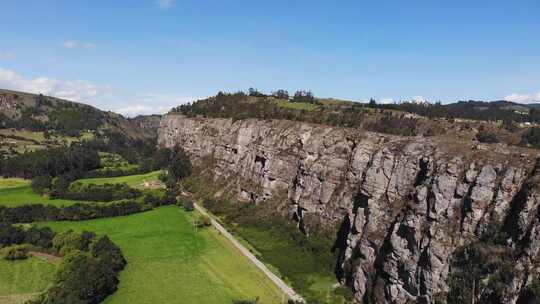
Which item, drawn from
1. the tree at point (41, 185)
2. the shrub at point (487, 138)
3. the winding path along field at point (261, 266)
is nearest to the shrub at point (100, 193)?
the tree at point (41, 185)

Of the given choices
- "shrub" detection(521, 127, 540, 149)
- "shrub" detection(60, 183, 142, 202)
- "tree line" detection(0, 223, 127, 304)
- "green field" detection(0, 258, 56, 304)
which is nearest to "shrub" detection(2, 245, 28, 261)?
"tree line" detection(0, 223, 127, 304)

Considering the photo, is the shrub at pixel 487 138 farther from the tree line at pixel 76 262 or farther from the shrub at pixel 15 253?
the shrub at pixel 15 253

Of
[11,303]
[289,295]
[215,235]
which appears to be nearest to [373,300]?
[289,295]

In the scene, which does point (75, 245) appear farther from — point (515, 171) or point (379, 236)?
point (515, 171)

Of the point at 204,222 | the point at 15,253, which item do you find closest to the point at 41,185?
the point at 15,253

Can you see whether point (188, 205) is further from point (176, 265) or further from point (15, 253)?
point (15, 253)

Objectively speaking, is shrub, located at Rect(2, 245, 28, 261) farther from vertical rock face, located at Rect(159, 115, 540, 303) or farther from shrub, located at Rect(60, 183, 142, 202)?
vertical rock face, located at Rect(159, 115, 540, 303)
